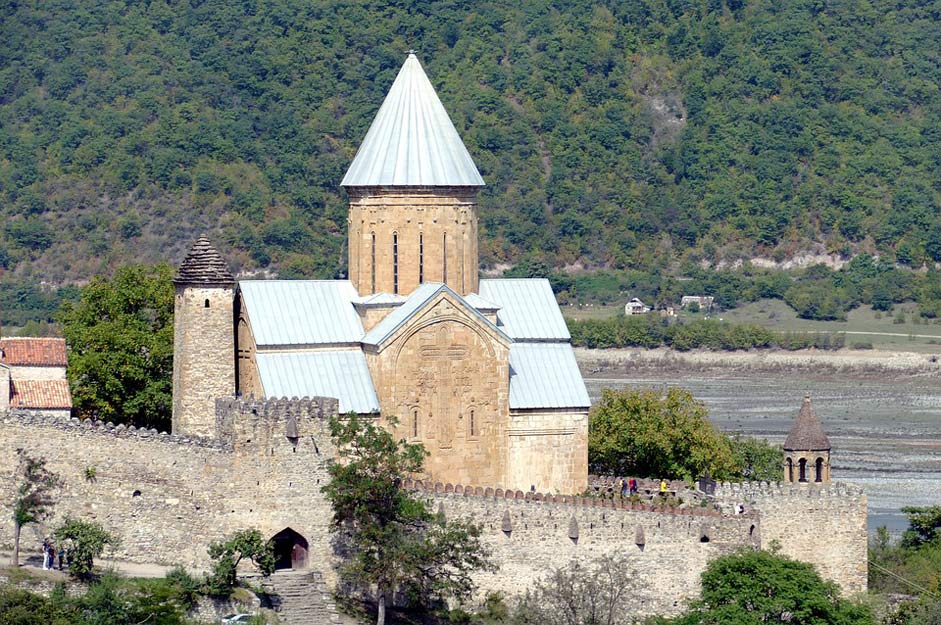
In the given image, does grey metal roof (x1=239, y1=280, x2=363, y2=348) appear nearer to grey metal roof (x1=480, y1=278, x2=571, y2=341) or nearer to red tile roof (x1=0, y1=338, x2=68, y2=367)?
grey metal roof (x1=480, y1=278, x2=571, y2=341)

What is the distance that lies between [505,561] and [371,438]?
8.99 ft

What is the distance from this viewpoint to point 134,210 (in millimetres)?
98812

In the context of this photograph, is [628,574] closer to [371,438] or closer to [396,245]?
[371,438]

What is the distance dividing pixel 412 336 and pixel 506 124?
230 ft

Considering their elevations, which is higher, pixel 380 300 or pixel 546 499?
pixel 380 300

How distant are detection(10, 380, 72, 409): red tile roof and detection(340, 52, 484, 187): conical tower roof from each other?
5.94 metres

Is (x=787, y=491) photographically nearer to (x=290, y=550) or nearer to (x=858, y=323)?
(x=290, y=550)

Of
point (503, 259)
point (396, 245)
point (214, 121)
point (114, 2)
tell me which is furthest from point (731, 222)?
point (396, 245)

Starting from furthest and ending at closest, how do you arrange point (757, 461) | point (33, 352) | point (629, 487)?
point (757, 461) < point (629, 487) < point (33, 352)

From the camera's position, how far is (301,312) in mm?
40312

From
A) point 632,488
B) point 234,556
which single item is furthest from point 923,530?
point 234,556

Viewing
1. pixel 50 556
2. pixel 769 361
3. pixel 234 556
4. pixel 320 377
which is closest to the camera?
pixel 50 556

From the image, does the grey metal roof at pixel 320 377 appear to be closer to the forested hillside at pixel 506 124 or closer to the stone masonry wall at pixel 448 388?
the stone masonry wall at pixel 448 388

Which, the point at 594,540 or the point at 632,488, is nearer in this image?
the point at 594,540
